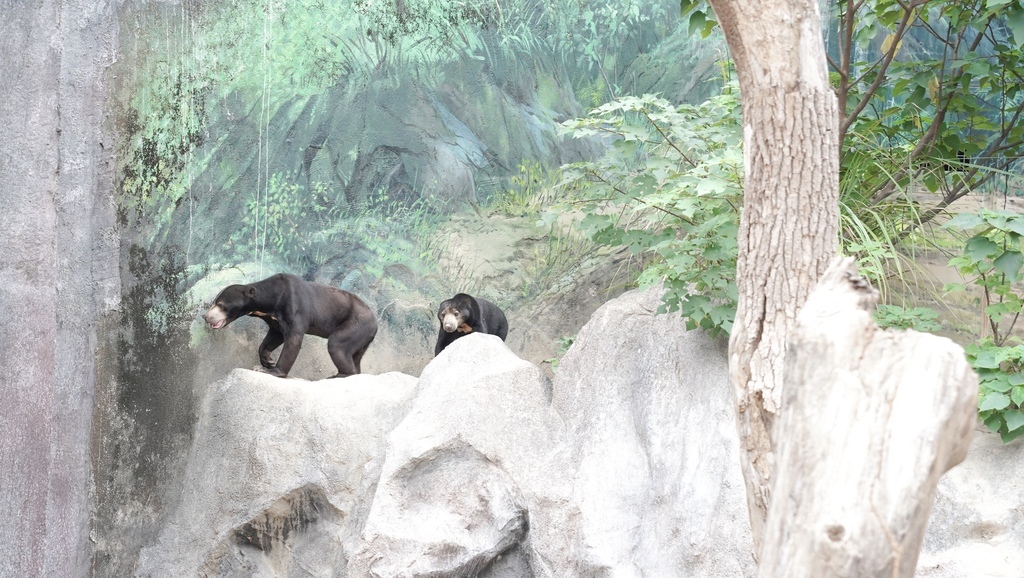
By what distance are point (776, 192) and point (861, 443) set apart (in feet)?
4.02

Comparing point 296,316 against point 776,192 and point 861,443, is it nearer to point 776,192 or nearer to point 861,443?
point 776,192

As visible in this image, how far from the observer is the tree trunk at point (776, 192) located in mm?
2885

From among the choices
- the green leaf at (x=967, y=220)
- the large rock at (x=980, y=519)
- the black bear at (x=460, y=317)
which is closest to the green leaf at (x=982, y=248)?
the green leaf at (x=967, y=220)

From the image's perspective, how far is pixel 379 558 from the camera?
4910 mm

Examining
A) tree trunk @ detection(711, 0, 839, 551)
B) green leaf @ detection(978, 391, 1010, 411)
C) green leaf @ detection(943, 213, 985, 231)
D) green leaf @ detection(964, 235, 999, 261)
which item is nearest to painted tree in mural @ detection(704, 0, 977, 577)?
tree trunk @ detection(711, 0, 839, 551)

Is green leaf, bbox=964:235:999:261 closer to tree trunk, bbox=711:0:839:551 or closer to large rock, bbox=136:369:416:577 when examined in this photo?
tree trunk, bbox=711:0:839:551

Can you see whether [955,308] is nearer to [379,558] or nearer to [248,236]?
[379,558]

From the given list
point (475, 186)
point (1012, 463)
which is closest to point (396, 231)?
point (475, 186)

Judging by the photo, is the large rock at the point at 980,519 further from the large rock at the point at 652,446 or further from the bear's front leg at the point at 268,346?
the bear's front leg at the point at 268,346

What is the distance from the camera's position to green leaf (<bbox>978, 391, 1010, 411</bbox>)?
13.8 ft

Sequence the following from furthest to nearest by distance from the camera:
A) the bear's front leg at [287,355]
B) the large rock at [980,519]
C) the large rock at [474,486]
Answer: the bear's front leg at [287,355]
the large rock at [474,486]
the large rock at [980,519]

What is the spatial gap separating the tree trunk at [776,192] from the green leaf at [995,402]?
1742 millimetres

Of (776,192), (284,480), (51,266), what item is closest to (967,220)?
(776,192)

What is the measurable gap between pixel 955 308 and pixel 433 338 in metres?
3.82
